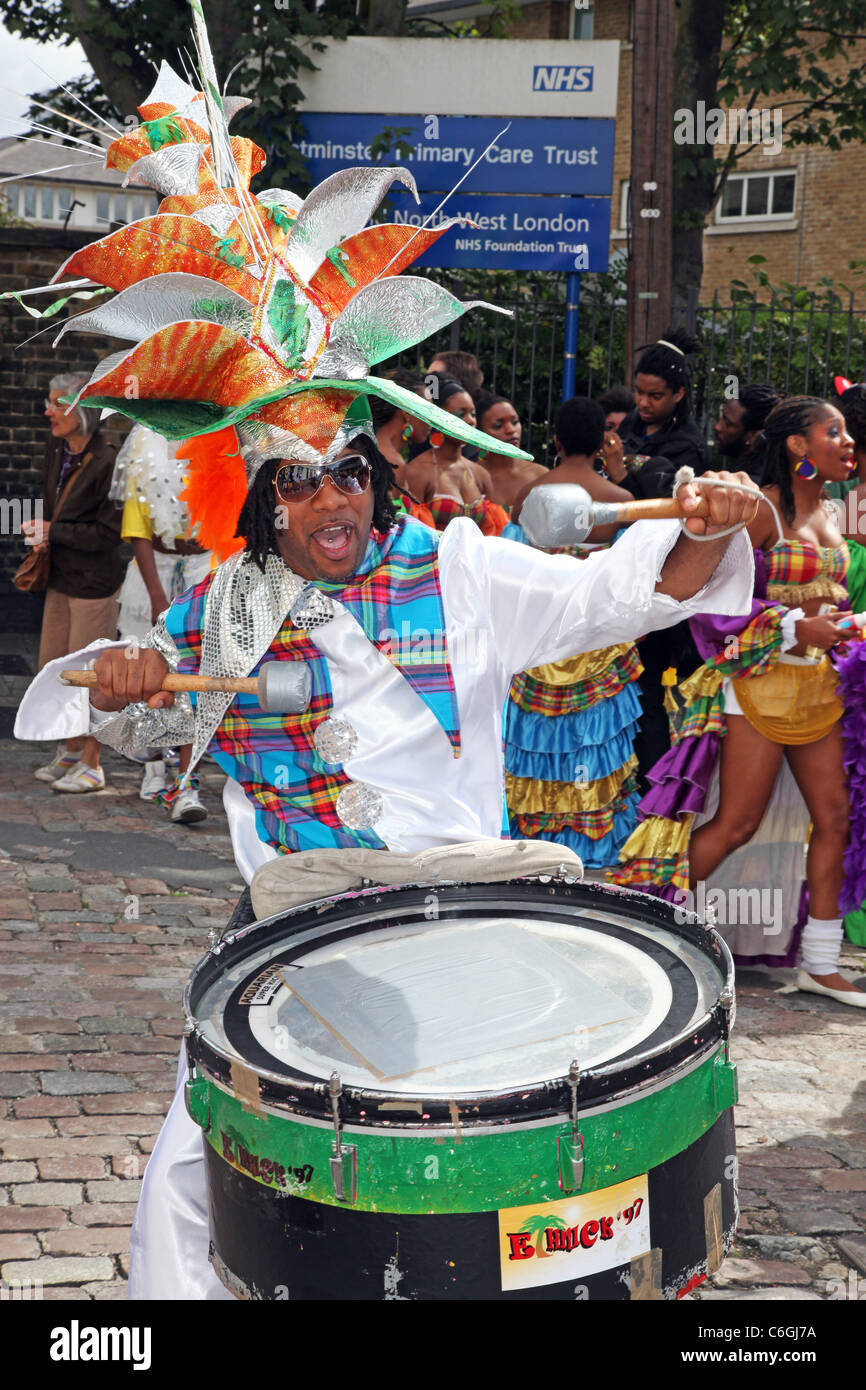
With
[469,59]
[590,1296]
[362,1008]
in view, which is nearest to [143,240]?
[362,1008]

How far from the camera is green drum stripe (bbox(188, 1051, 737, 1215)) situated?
180cm

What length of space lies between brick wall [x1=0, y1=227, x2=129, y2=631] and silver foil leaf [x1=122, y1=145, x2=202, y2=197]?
7.82 meters

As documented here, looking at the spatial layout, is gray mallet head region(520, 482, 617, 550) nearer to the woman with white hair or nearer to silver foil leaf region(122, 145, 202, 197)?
silver foil leaf region(122, 145, 202, 197)

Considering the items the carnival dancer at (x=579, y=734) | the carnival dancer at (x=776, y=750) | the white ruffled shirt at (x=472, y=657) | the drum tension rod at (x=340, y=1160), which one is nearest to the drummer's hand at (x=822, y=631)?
the carnival dancer at (x=776, y=750)

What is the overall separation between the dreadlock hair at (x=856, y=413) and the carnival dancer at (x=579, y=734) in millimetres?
884

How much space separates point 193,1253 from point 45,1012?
2144mm

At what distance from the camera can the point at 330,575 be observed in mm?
2609

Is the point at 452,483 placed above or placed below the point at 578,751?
above

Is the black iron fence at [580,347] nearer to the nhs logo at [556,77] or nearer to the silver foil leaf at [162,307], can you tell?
the nhs logo at [556,77]

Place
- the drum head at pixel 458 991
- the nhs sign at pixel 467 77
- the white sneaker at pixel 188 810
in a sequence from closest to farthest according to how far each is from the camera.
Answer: the drum head at pixel 458 991
the white sneaker at pixel 188 810
the nhs sign at pixel 467 77

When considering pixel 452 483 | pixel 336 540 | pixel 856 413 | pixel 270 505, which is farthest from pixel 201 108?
pixel 452 483

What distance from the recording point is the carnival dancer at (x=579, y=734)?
564cm

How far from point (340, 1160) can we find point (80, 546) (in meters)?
5.61

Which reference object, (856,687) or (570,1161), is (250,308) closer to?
(570,1161)
